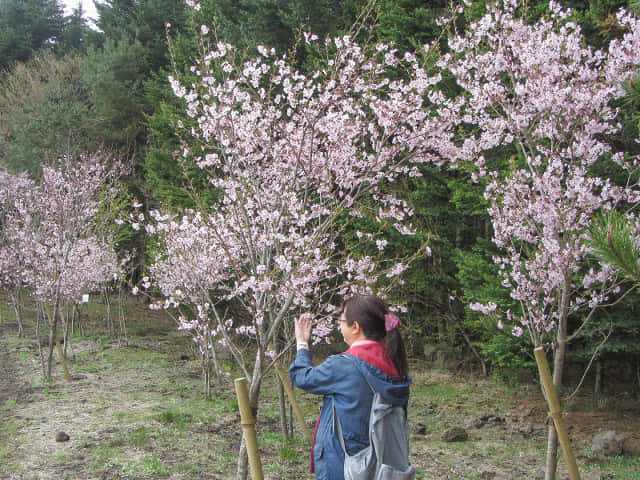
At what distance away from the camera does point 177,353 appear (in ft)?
38.8

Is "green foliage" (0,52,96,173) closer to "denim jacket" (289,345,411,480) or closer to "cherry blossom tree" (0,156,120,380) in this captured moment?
"cherry blossom tree" (0,156,120,380)

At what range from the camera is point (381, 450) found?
1.92 m

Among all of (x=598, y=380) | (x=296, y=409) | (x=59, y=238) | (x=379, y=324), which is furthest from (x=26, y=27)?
(x=379, y=324)

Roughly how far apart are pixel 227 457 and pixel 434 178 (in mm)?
6036

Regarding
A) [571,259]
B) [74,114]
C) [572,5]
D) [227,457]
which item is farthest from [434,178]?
[74,114]

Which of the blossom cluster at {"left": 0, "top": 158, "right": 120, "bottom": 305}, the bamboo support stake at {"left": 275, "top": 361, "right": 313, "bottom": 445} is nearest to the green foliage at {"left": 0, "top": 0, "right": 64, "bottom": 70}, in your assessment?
the blossom cluster at {"left": 0, "top": 158, "right": 120, "bottom": 305}

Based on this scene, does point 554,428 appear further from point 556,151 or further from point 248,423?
point 248,423

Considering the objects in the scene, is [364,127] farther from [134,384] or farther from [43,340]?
[43,340]

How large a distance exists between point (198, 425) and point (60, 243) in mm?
3903

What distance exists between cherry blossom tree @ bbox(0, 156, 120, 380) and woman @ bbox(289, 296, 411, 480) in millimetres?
7017

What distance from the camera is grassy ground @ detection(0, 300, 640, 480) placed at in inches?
204

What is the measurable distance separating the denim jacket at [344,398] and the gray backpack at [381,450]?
2cm

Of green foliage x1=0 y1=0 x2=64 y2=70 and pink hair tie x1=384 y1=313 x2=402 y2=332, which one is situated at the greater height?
green foliage x1=0 y1=0 x2=64 y2=70

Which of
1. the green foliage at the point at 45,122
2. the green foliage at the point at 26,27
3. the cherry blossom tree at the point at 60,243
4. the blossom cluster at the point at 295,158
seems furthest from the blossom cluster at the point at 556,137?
the green foliage at the point at 26,27
